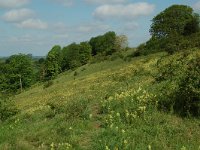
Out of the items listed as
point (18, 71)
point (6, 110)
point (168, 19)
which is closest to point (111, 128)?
point (6, 110)

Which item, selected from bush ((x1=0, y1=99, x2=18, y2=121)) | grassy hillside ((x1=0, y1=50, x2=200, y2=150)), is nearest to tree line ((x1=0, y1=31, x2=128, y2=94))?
bush ((x1=0, y1=99, x2=18, y2=121))

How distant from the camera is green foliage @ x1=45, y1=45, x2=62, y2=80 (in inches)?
3940

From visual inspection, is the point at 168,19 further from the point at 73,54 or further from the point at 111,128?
the point at 111,128

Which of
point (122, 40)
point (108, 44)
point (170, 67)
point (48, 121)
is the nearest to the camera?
point (48, 121)

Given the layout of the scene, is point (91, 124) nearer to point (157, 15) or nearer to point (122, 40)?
point (157, 15)

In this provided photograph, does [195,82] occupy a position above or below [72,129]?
above

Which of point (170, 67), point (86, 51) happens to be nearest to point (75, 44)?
point (86, 51)

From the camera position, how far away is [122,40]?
92.4 meters

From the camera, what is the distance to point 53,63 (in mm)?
102375

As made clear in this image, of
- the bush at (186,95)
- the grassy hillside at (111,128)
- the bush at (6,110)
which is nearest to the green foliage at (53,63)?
the bush at (6,110)

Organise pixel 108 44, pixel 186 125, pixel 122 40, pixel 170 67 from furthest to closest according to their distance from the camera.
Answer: pixel 108 44 → pixel 122 40 → pixel 170 67 → pixel 186 125

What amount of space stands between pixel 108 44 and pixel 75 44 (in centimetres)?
1096

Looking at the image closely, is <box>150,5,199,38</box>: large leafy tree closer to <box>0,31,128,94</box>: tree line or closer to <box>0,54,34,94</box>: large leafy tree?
<box>0,31,128,94</box>: tree line

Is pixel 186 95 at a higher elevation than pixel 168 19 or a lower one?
lower
